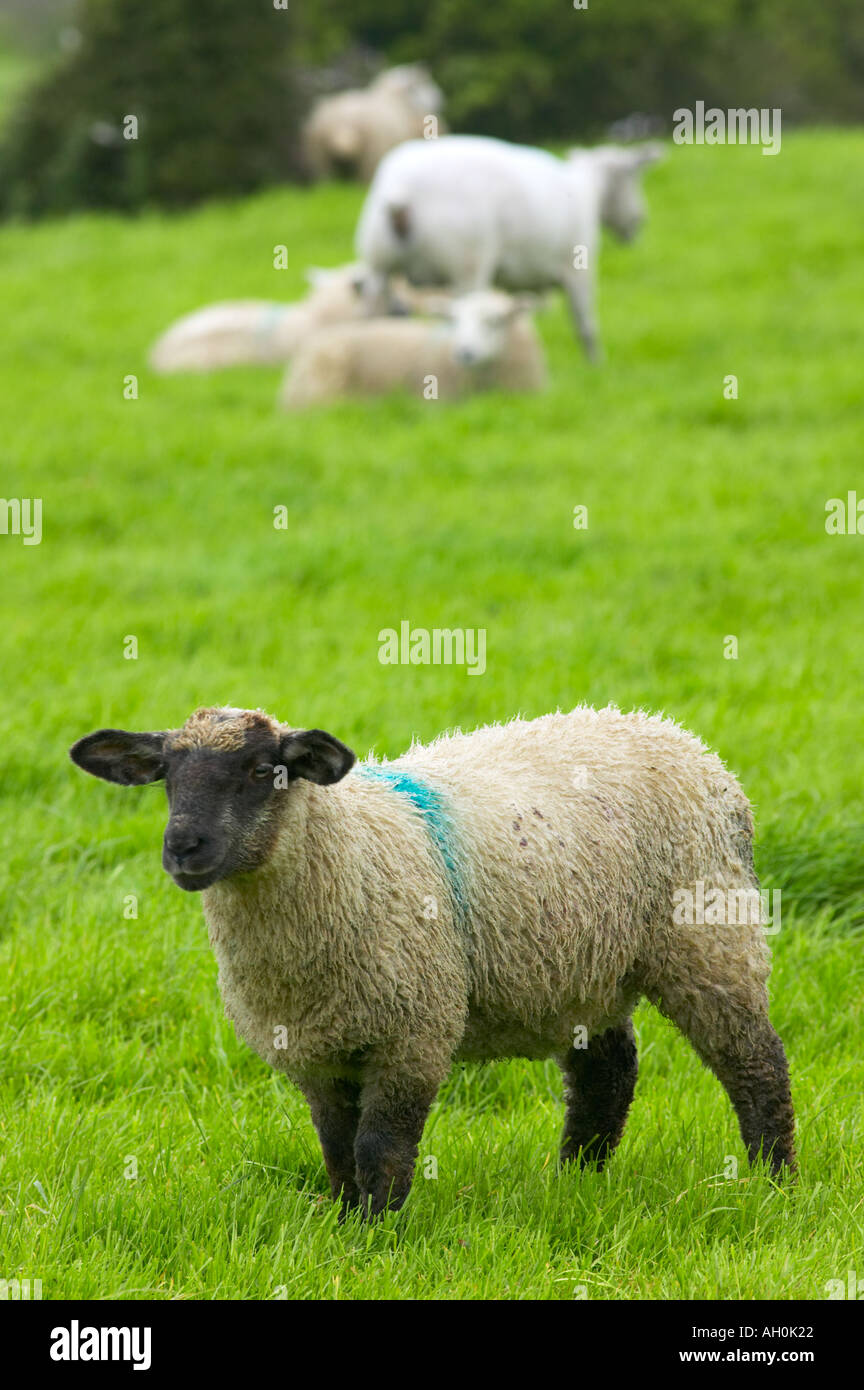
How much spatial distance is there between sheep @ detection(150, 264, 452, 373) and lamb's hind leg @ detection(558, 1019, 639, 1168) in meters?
10.5

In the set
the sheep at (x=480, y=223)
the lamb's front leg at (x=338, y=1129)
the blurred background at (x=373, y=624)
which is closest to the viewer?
the blurred background at (x=373, y=624)

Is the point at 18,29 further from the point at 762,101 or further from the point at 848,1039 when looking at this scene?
the point at 762,101

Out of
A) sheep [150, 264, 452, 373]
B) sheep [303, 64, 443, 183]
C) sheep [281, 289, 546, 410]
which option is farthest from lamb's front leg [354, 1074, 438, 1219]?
sheep [303, 64, 443, 183]

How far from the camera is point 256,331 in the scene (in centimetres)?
1442

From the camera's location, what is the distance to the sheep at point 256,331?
14.2 metres

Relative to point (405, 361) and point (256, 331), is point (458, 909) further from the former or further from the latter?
point (256, 331)

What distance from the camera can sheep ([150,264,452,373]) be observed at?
14164mm

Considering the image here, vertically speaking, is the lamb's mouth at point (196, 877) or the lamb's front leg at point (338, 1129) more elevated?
the lamb's mouth at point (196, 877)

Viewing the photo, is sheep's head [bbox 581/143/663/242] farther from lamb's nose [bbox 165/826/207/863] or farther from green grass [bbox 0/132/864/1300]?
lamb's nose [bbox 165/826/207/863]

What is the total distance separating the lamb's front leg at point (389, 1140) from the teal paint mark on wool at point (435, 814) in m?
0.44

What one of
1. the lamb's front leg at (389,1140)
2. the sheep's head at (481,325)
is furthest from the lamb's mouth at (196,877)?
the sheep's head at (481,325)

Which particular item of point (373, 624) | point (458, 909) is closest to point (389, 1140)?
point (458, 909)

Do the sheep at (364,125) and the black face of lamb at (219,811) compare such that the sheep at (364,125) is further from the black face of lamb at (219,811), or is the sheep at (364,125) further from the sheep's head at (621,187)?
the black face of lamb at (219,811)

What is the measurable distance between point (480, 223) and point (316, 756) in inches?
411
